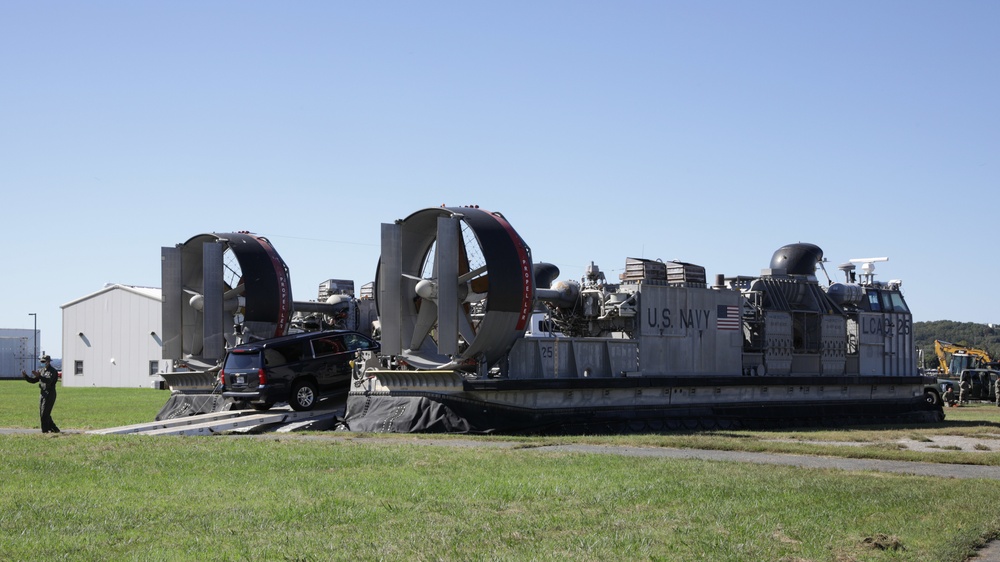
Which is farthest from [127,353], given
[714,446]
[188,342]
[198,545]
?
[198,545]

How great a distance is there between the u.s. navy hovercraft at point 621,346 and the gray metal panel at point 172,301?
7088 millimetres

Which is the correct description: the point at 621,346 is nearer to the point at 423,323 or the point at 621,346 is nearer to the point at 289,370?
the point at 423,323

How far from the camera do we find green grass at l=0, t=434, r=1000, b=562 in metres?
7.73

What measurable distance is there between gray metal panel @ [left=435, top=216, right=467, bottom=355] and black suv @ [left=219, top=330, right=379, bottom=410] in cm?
346

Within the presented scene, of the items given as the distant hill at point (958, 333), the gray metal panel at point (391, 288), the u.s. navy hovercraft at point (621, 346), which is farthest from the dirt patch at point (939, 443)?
the distant hill at point (958, 333)

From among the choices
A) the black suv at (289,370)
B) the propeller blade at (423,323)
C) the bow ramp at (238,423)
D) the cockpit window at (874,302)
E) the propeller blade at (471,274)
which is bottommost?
the bow ramp at (238,423)

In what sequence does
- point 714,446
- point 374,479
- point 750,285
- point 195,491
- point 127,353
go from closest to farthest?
point 195,491
point 374,479
point 714,446
point 750,285
point 127,353

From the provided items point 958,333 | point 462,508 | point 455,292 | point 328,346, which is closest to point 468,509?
point 462,508

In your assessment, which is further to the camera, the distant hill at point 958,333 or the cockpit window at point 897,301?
the distant hill at point 958,333

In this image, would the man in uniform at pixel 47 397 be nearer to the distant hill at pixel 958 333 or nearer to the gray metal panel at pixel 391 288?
the gray metal panel at pixel 391 288

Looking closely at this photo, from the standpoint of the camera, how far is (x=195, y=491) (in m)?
10.5

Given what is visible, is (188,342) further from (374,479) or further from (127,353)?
(127,353)

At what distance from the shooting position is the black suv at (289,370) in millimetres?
21984

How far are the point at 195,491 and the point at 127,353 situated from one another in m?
A: 51.3
